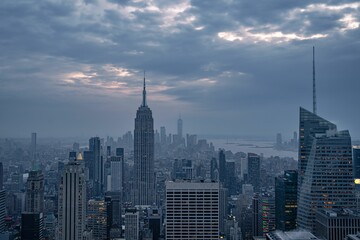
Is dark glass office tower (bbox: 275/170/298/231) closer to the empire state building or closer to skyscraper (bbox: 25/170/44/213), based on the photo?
skyscraper (bbox: 25/170/44/213)

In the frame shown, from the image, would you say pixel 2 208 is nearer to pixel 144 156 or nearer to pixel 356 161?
pixel 356 161

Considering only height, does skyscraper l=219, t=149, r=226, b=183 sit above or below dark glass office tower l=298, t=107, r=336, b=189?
below

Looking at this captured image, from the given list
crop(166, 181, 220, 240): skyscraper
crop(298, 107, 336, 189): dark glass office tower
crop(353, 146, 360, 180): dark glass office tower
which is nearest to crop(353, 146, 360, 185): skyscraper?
crop(353, 146, 360, 180): dark glass office tower

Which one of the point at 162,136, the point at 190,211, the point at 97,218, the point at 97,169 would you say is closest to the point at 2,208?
the point at 97,218

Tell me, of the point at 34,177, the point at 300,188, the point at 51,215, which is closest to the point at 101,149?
the point at 34,177

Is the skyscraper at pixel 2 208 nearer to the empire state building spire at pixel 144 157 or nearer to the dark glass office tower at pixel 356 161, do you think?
the empire state building spire at pixel 144 157

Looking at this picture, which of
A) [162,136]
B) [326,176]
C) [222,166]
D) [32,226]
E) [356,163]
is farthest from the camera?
[162,136]
